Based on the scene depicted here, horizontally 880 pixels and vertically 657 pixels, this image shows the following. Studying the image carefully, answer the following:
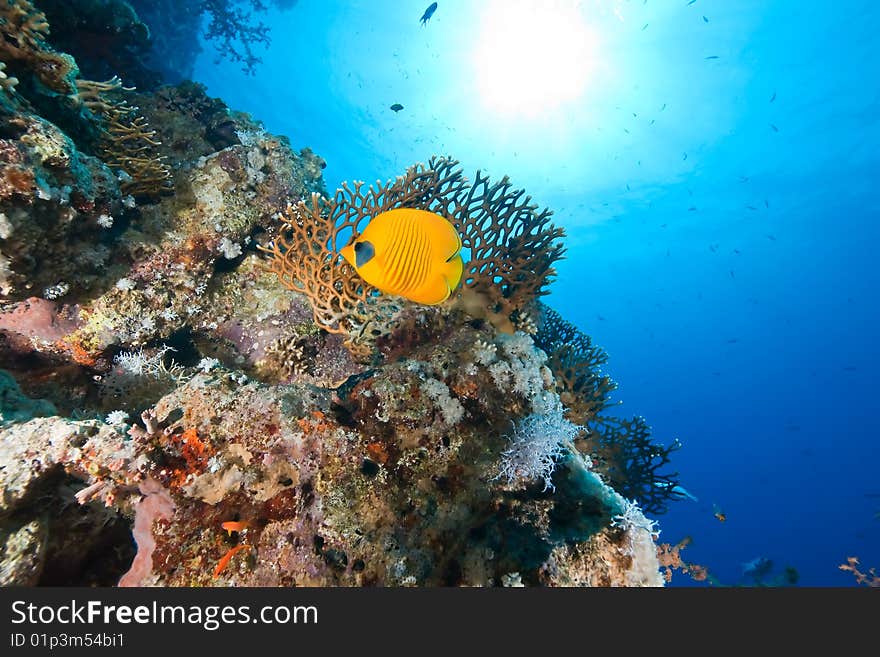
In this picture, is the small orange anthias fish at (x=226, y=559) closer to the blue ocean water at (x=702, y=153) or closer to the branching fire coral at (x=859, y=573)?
the branching fire coral at (x=859, y=573)

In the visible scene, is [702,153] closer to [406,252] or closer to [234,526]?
[406,252]

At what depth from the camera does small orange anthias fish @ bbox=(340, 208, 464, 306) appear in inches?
74.2

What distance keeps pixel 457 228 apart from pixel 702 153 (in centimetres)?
4715

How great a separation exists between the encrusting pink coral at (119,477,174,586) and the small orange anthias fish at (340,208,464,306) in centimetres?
174

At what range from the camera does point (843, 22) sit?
957 inches

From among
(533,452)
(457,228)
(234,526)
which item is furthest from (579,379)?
(234,526)

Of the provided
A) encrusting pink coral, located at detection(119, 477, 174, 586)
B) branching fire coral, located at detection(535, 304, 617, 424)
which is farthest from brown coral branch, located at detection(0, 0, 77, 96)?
branching fire coral, located at detection(535, 304, 617, 424)

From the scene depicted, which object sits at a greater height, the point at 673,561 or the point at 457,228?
the point at 457,228

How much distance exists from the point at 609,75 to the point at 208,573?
4398 centimetres

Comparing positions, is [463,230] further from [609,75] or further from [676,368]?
[676,368]

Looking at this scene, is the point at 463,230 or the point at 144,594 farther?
the point at 463,230

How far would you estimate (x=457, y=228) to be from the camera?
14.8 feet

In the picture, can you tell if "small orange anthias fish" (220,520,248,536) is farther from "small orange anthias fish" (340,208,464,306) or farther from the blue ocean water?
the blue ocean water

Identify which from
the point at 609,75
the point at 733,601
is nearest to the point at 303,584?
the point at 733,601
